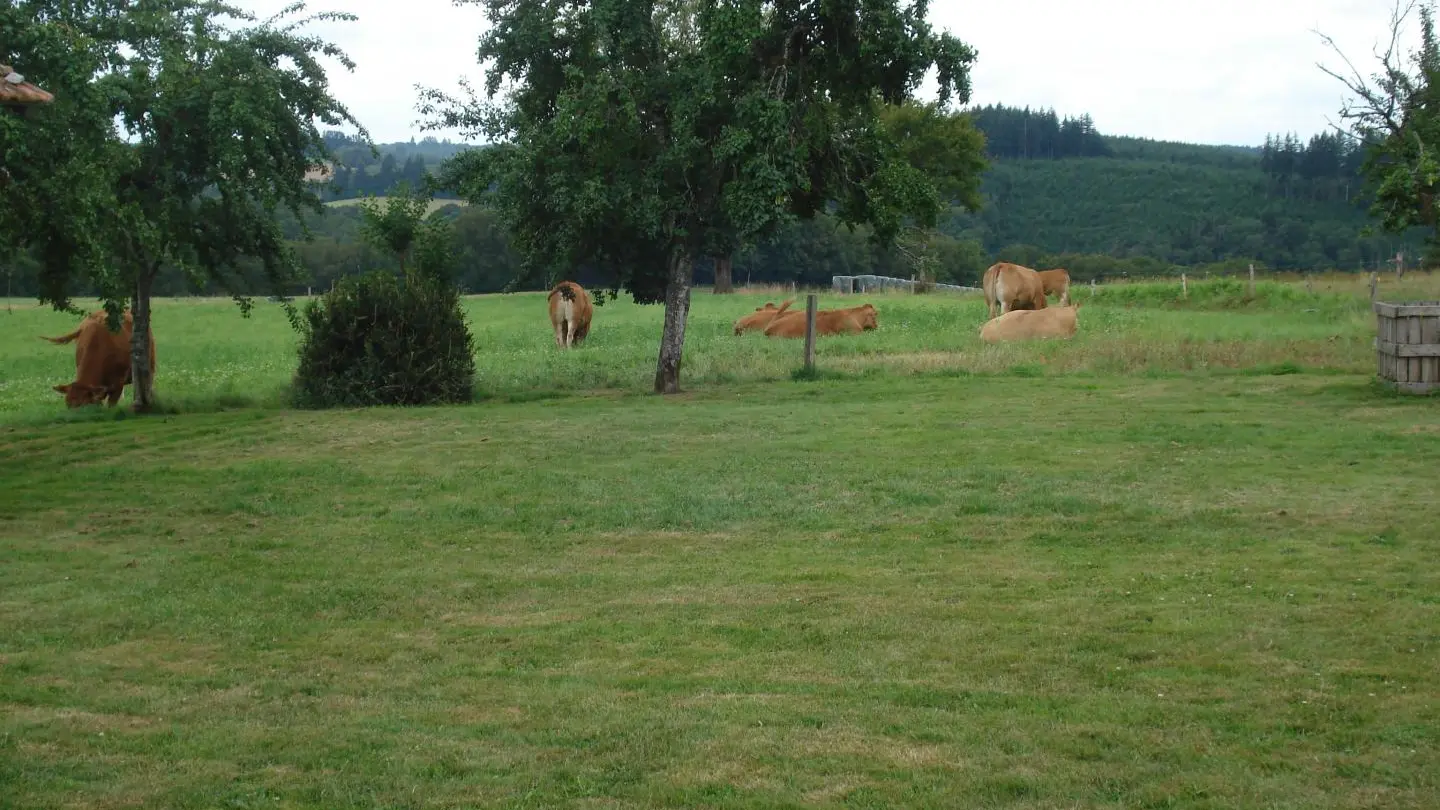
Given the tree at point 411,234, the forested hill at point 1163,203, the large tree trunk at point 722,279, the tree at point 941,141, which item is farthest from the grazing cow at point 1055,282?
the forested hill at point 1163,203

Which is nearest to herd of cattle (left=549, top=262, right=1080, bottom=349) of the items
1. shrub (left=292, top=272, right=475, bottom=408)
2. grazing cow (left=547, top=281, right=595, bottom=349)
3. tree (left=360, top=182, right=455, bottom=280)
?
grazing cow (left=547, top=281, right=595, bottom=349)

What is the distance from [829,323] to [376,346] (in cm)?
1566

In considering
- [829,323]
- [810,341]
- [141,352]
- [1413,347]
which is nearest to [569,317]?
[829,323]

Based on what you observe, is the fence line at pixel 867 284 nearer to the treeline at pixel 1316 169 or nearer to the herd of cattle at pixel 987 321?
the herd of cattle at pixel 987 321

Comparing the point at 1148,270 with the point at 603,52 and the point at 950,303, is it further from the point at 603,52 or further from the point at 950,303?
the point at 603,52

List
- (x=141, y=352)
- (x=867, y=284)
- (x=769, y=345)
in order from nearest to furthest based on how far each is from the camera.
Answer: (x=141, y=352) → (x=769, y=345) → (x=867, y=284)

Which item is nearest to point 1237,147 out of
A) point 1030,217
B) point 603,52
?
point 1030,217

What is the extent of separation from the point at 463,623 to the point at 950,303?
37.6m

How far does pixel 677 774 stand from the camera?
5.74m

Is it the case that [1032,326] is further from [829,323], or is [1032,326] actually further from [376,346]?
[376,346]

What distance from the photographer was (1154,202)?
368ft

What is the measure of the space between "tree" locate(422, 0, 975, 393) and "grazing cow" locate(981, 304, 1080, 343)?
9.68 metres

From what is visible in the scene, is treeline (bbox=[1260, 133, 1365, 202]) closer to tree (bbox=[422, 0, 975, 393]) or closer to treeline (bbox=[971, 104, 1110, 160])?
treeline (bbox=[971, 104, 1110, 160])

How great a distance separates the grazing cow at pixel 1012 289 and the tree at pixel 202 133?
1948cm
